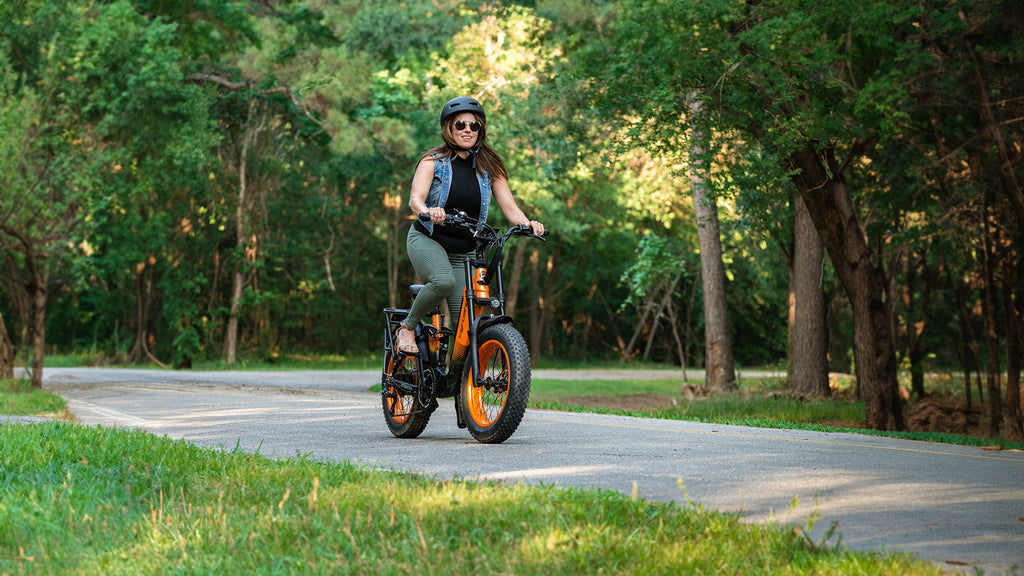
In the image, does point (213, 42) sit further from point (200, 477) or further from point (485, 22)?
point (200, 477)

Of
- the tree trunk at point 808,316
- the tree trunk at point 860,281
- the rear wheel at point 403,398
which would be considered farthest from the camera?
the tree trunk at point 808,316

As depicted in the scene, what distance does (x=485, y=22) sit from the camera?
29078mm

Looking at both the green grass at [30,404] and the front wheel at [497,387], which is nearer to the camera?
the front wheel at [497,387]

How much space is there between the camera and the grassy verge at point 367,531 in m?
4.17

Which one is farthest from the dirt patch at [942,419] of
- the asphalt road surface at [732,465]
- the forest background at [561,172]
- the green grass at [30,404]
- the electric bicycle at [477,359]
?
the green grass at [30,404]

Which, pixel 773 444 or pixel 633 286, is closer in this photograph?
pixel 773 444

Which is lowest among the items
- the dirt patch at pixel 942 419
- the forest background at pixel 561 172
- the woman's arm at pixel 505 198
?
the dirt patch at pixel 942 419

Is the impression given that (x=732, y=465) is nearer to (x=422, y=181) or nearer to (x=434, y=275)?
(x=434, y=275)

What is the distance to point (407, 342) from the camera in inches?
316

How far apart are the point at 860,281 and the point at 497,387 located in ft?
34.9

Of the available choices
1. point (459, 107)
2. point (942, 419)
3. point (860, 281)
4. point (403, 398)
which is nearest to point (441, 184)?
point (459, 107)

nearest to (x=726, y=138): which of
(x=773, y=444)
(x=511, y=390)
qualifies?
(x=773, y=444)

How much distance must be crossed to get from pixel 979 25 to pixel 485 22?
16.1 meters

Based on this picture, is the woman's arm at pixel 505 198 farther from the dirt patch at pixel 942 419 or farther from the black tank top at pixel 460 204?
the dirt patch at pixel 942 419
